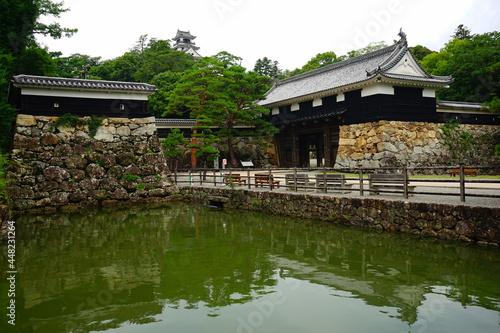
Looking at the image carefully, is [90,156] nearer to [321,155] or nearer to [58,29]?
[58,29]

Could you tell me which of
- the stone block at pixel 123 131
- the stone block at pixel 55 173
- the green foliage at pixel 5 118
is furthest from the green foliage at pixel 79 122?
the stone block at pixel 55 173

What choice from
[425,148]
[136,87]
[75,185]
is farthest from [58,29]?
[425,148]

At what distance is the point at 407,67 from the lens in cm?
2255

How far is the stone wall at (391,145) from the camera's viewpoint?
829 inches

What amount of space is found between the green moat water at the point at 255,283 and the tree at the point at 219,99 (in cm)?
1410

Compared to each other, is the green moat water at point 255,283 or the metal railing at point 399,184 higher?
the metal railing at point 399,184

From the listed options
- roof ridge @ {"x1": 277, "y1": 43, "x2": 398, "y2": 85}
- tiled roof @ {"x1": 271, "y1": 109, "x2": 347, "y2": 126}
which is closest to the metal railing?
tiled roof @ {"x1": 271, "y1": 109, "x2": 347, "y2": 126}

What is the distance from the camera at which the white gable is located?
22.0 meters

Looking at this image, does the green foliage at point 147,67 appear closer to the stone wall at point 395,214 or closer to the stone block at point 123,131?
the stone block at point 123,131

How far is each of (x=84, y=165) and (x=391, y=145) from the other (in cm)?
1660

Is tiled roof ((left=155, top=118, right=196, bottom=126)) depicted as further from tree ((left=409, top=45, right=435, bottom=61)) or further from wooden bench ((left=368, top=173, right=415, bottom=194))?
tree ((left=409, top=45, right=435, bottom=61))

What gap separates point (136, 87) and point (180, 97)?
4.50 meters

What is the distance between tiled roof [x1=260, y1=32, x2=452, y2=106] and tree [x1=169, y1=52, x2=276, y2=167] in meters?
2.78

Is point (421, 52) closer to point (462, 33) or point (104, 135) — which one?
point (462, 33)
